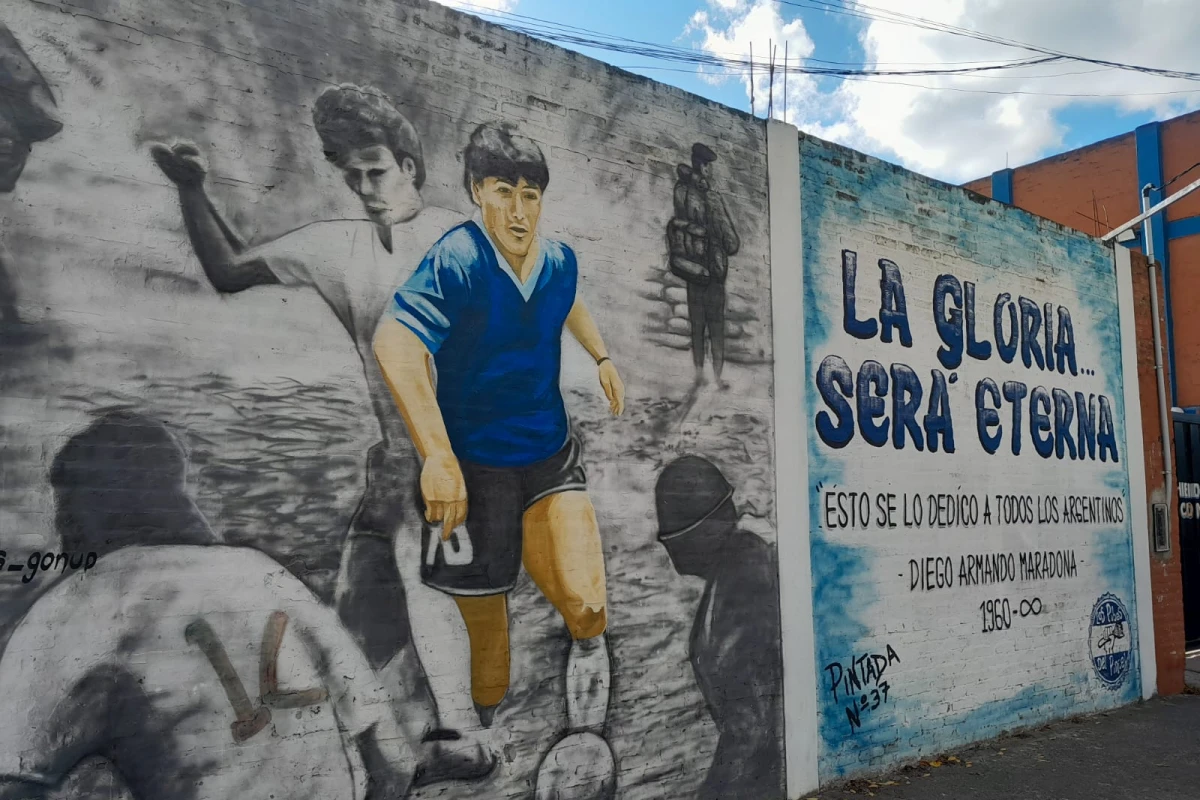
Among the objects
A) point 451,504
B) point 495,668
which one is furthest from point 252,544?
point 495,668

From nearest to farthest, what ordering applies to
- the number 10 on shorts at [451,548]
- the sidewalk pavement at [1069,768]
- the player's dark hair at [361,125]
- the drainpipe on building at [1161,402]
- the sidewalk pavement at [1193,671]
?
the player's dark hair at [361,125] < the number 10 on shorts at [451,548] < the sidewalk pavement at [1069,768] < the drainpipe on building at [1161,402] < the sidewalk pavement at [1193,671]

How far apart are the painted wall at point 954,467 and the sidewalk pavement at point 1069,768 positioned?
191 millimetres

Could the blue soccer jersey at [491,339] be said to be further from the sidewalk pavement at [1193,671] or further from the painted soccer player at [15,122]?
the sidewalk pavement at [1193,671]

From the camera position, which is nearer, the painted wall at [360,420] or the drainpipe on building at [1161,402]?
the painted wall at [360,420]

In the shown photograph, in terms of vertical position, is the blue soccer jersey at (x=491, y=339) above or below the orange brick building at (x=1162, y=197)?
below

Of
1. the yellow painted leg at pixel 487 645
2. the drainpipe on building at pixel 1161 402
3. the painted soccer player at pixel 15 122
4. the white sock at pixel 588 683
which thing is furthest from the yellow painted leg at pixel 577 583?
the drainpipe on building at pixel 1161 402

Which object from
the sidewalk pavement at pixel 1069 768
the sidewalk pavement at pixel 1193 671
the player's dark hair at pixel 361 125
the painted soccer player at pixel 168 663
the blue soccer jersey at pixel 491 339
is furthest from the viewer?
the sidewalk pavement at pixel 1193 671

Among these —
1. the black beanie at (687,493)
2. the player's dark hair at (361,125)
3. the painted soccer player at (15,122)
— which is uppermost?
the player's dark hair at (361,125)

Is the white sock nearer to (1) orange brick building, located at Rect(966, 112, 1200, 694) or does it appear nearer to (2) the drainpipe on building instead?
(2) the drainpipe on building

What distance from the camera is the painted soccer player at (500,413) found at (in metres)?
5.12

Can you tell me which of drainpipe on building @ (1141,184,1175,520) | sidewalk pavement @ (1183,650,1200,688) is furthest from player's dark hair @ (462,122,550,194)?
sidewalk pavement @ (1183,650,1200,688)

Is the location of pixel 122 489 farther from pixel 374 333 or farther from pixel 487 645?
pixel 487 645

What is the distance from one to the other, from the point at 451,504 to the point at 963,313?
213 inches

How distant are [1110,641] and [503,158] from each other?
8044mm
